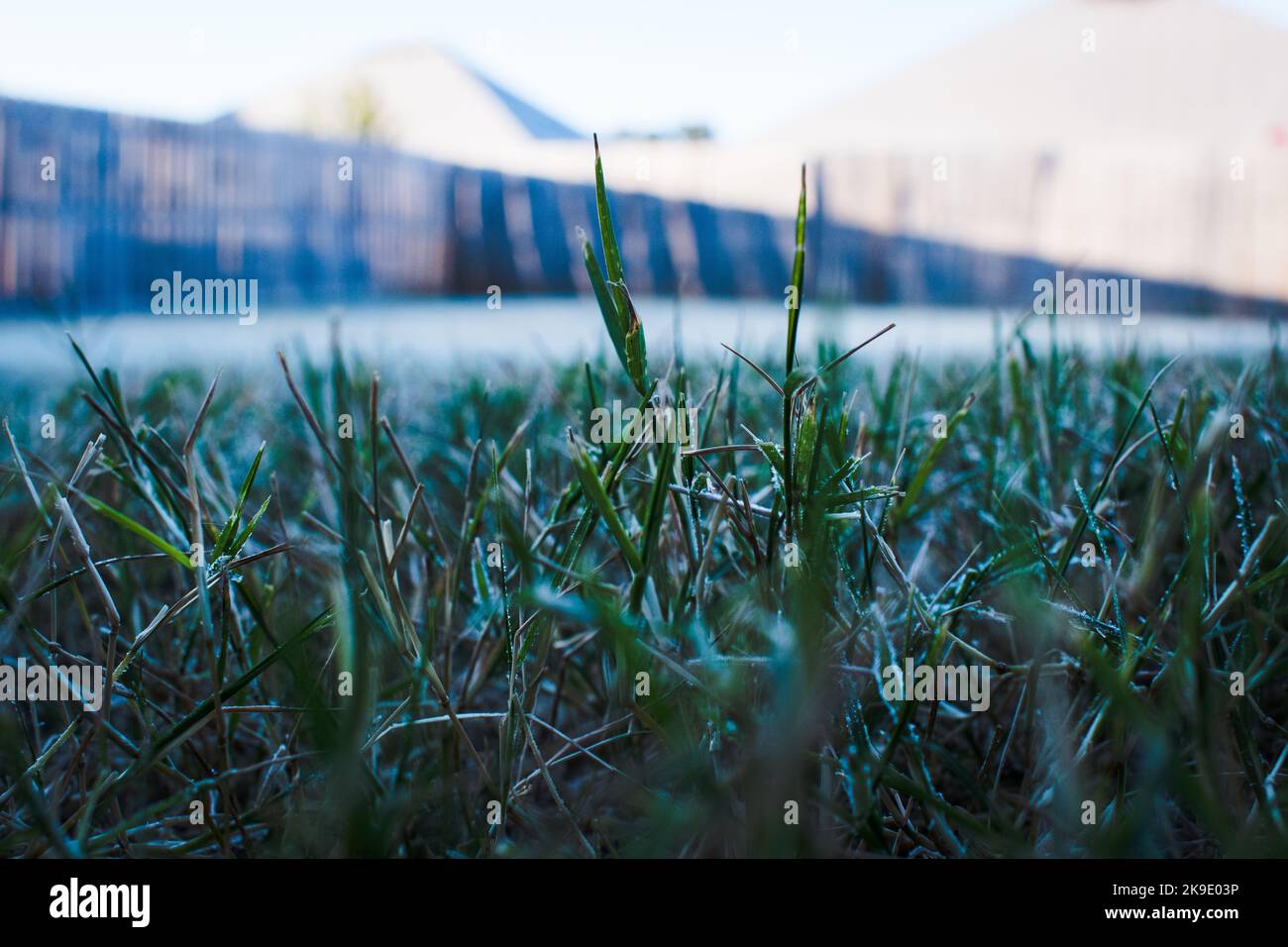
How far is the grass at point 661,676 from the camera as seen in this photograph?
360 millimetres

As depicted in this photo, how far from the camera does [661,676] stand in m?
0.44

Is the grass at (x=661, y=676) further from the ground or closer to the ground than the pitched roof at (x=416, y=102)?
closer to the ground

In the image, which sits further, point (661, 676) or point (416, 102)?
point (416, 102)

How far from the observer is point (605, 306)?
1.42ft

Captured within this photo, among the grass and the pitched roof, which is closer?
the grass

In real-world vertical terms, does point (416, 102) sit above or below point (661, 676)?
above

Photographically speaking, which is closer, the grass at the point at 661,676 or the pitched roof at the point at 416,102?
the grass at the point at 661,676

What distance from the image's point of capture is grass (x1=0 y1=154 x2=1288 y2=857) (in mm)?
360

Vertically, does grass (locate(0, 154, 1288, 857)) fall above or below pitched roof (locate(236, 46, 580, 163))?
below

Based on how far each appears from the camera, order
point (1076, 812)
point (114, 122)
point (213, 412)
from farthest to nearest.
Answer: point (114, 122)
point (213, 412)
point (1076, 812)
